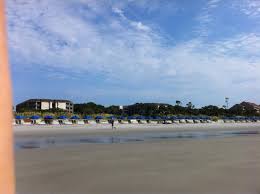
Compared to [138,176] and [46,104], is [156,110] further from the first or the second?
[138,176]

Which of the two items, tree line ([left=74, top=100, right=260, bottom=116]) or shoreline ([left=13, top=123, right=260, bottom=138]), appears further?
tree line ([left=74, top=100, right=260, bottom=116])

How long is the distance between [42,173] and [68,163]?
5.82 feet

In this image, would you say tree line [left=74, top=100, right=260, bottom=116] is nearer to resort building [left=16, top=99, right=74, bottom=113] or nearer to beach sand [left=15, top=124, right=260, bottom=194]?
resort building [left=16, top=99, right=74, bottom=113]

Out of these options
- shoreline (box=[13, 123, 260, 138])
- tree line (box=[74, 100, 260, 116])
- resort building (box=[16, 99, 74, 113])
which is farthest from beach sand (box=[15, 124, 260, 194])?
resort building (box=[16, 99, 74, 113])

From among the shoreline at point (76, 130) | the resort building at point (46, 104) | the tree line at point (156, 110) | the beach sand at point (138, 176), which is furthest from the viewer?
the resort building at point (46, 104)

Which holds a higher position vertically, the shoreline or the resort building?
the resort building

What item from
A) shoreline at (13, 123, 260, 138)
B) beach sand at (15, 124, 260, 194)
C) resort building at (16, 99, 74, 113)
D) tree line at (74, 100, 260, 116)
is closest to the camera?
beach sand at (15, 124, 260, 194)

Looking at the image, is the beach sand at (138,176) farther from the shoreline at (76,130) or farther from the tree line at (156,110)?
the tree line at (156,110)

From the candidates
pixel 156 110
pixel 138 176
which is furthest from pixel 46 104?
pixel 138 176

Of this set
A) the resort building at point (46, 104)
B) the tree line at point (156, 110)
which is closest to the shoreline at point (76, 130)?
the tree line at point (156, 110)

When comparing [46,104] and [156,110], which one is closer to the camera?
[156,110]

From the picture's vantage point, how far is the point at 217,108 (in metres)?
107

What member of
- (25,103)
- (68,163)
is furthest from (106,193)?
(25,103)

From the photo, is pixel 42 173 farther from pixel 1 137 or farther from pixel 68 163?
pixel 1 137
